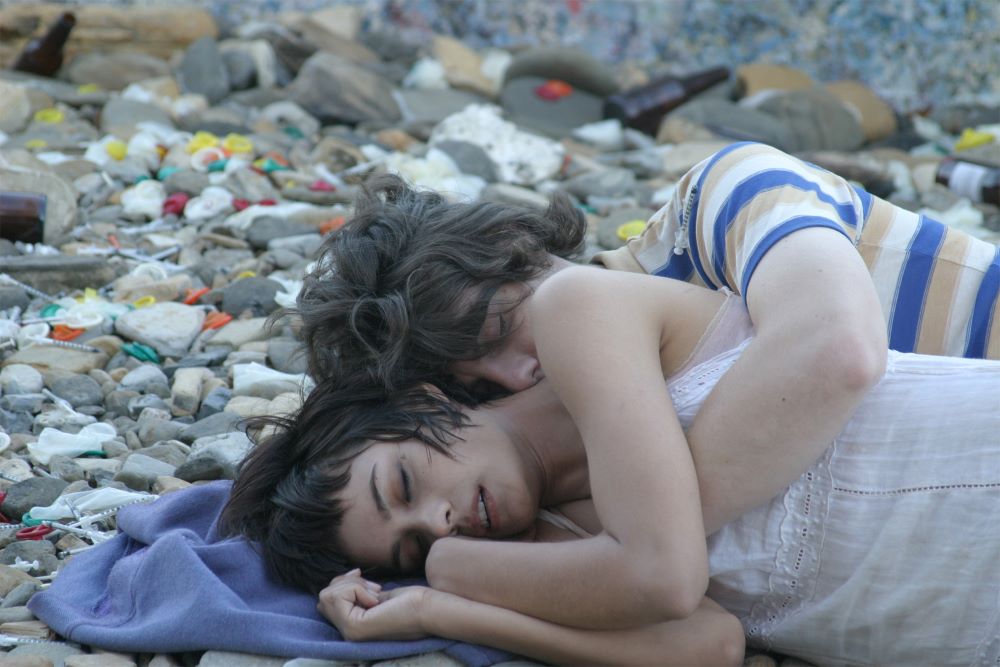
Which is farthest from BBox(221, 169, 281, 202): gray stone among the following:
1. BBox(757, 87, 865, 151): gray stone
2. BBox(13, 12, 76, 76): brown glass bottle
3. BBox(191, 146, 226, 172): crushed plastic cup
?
BBox(757, 87, 865, 151): gray stone

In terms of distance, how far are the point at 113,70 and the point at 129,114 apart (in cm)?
116

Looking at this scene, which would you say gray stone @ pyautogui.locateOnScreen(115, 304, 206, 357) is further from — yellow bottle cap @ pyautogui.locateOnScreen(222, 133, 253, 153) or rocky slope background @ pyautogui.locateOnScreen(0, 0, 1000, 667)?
yellow bottle cap @ pyautogui.locateOnScreen(222, 133, 253, 153)

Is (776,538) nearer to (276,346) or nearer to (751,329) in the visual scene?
(751,329)

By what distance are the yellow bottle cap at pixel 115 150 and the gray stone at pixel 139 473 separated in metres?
3.29

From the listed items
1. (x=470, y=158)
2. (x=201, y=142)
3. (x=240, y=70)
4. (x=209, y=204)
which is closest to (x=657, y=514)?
(x=209, y=204)

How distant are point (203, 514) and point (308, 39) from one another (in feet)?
20.9

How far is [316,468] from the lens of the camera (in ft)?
7.34

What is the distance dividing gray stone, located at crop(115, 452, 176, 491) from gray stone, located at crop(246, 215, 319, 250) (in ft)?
6.81

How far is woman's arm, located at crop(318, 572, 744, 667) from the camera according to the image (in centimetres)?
197

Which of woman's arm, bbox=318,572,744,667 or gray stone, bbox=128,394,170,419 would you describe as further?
gray stone, bbox=128,394,170,419

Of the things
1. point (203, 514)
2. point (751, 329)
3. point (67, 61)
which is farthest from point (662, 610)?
point (67, 61)

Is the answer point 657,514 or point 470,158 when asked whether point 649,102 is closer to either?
Answer: point 470,158

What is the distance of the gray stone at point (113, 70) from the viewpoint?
24.3 ft

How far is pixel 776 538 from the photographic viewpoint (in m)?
2.05
